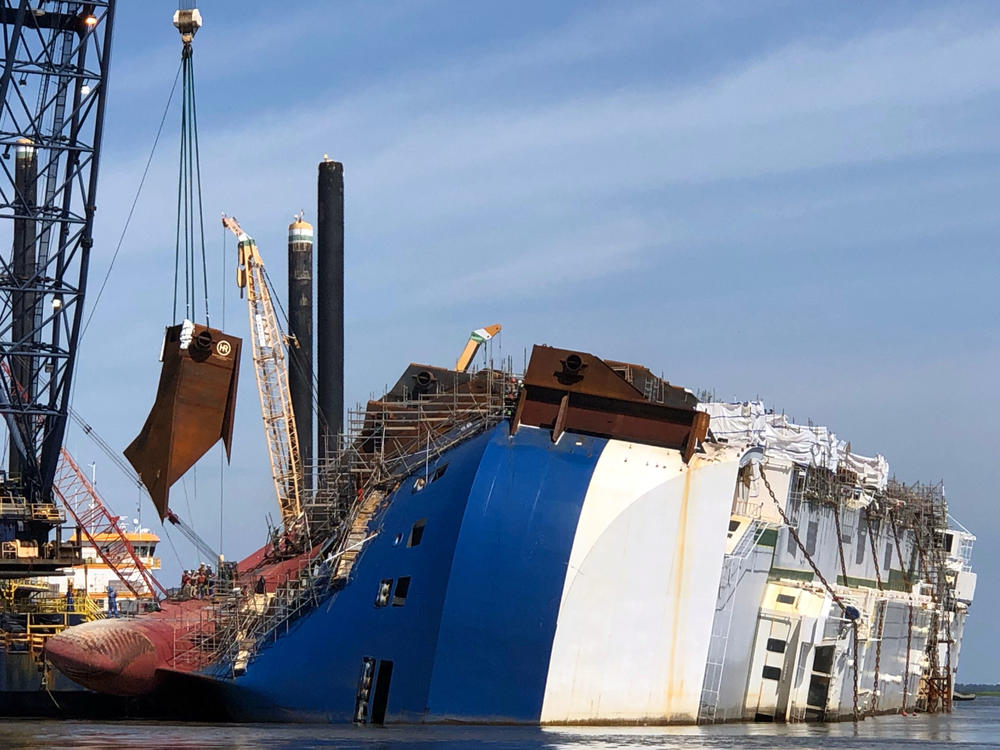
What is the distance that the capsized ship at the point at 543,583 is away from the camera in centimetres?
5644

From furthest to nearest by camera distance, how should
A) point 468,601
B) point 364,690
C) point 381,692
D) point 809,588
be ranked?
1. point 809,588
2. point 364,690
3. point 381,692
4. point 468,601

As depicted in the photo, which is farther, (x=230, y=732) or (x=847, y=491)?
(x=847, y=491)

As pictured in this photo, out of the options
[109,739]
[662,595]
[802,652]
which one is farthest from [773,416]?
[109,739]

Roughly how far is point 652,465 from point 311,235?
167ft

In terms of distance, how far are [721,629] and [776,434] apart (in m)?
12.1

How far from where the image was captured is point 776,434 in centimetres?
7200

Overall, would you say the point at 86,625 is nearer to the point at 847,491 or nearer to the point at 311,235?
the point at 847,491

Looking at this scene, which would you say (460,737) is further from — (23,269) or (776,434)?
(23,269)

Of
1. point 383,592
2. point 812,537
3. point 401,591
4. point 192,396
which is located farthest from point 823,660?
point 192,396

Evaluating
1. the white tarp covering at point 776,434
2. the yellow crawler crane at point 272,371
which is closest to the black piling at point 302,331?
the yellow crawler crane at point 272,371

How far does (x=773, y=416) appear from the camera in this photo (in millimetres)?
73375

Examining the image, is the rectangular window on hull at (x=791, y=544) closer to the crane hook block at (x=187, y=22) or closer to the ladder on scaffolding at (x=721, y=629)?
the ladder on scaffolding at (x=721, y=629)

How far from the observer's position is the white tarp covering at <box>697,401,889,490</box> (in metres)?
71.2

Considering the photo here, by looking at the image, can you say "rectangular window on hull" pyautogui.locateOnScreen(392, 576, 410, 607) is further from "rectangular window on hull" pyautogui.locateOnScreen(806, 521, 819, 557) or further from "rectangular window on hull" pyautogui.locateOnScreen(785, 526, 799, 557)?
"rectangular window on hull" pyautogui.locateOnScreen(806, 521, 819, 557)
